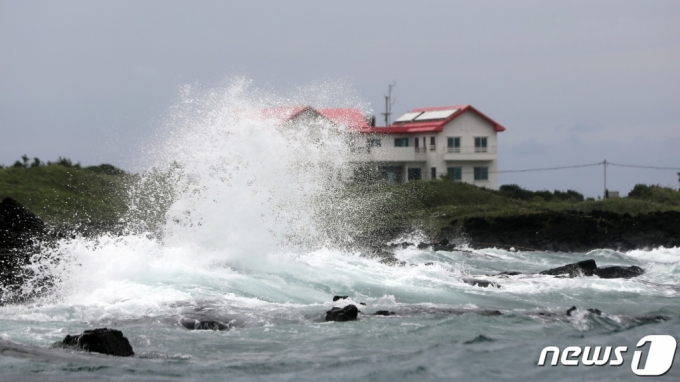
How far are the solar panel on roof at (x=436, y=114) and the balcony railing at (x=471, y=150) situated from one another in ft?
7.91

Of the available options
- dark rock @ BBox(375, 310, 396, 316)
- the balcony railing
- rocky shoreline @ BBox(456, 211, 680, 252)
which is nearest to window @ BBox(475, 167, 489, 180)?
the balcony railing

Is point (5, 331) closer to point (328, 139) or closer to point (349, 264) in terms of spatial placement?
point (349, 264)

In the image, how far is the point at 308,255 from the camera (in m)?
24.1

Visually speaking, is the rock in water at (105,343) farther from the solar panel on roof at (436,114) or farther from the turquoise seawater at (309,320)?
the solar panel on roof at (436,114)

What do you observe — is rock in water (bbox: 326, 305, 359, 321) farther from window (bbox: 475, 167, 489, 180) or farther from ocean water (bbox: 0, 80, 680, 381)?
window (bbox: 475, 167, 489, 180)

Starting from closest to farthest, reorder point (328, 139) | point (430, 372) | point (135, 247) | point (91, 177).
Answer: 1. point (430, 372)
2. point (135, 247)
3. point (328, 139)
4. point (91, 177)

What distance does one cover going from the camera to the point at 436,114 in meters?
62.7

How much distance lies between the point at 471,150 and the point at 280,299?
147ft

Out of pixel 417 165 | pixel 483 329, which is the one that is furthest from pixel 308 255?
pixel 417 165

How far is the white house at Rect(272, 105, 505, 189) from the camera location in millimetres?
59500

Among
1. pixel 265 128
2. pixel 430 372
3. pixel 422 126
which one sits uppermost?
pixel 422 126

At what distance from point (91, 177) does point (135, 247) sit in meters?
28.8

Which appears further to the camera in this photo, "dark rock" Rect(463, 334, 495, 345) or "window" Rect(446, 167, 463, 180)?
"window" Rect(446, 167, 463, 180)
